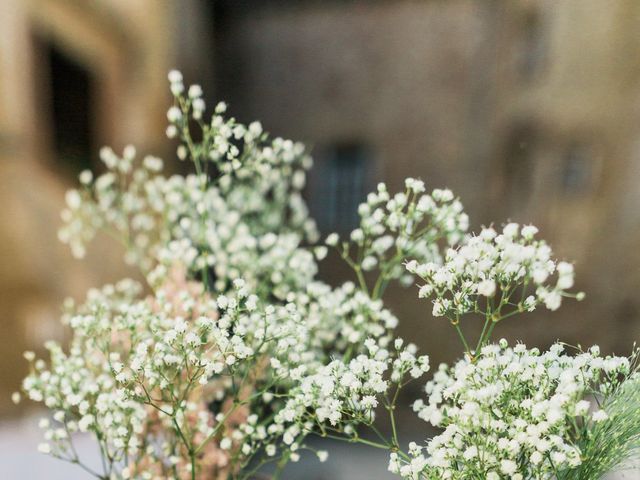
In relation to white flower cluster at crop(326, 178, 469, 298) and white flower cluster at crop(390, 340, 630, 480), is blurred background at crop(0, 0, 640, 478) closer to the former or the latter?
white flower cluster at crop(326, 178, 469, 298)

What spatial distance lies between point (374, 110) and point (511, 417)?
14.8 ft

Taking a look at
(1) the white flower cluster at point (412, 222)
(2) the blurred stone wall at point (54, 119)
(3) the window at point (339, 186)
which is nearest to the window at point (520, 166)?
(3) the window at point (339, 186)

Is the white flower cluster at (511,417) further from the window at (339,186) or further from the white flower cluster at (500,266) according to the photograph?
the window at (339,186)

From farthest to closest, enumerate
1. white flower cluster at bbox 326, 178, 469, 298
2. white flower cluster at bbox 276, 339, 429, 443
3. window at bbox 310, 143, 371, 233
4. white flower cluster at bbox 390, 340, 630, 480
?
window at bbox 310, 143, 371, 233
white flower cluster at bbox 326, 178, 469, 298
white flower cluster at bbox 276, 339, 429, 443
white flower cluster at bbox 390, 340, 630, 480

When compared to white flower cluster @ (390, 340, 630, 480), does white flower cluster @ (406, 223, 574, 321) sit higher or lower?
higher

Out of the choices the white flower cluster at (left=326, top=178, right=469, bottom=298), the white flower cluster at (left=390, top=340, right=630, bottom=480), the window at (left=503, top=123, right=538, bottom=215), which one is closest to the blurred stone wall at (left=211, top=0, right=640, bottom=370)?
the window at (left=503, top=123, right=538, bottom=215)

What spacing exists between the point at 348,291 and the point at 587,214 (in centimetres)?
331

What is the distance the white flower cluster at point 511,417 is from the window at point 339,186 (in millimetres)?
4410

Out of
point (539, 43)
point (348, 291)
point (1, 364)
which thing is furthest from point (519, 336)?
point (1, 364)

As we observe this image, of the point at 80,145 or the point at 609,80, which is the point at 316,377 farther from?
the point at 80,145

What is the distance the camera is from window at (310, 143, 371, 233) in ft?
19.1

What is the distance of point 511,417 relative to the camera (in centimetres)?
134

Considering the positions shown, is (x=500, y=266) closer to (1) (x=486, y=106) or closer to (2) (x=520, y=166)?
(2) (x=520, y=166)

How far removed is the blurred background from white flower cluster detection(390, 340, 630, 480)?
9.94 feet
